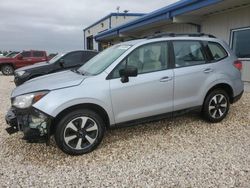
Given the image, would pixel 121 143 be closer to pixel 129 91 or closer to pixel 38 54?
pixel 129 91

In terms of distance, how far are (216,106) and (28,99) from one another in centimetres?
359

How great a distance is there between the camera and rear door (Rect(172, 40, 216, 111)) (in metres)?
4.50

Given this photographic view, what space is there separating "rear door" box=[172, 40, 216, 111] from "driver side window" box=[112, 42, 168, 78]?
0.77 feet

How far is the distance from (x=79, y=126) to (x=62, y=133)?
276 mm

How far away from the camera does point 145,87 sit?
4.14 meters

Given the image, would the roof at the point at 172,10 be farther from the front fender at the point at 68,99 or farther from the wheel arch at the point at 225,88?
the front fender at the point at 68,99

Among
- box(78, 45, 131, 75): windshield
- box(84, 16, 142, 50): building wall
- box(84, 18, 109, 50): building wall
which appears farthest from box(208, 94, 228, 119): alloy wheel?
box(84, 18, 109, 50): building wall

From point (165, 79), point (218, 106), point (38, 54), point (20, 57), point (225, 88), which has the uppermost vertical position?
point (38, 54)

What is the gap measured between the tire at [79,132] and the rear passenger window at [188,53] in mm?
1857

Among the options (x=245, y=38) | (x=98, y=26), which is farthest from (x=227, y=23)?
(x=98, y=26)

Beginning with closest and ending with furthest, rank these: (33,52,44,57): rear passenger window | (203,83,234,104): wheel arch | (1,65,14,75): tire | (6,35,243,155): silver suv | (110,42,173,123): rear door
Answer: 1. (6,35,243,155): silver suv
2. (110,42,173,123): rear door
3. (203,83,234,104): wheel arch
4. (1,65,14,75): tire
5. (33,52,44,57): rear passenger window

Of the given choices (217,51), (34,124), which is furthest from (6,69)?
(217,51)

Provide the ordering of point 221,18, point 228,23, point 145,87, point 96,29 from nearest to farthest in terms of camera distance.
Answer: point 145,87 < point 228,23 < point 221,18 < point 96,29

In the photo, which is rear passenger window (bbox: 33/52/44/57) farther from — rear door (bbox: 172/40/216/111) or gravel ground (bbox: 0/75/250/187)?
rear door (bbox: 172/40/216/111)
